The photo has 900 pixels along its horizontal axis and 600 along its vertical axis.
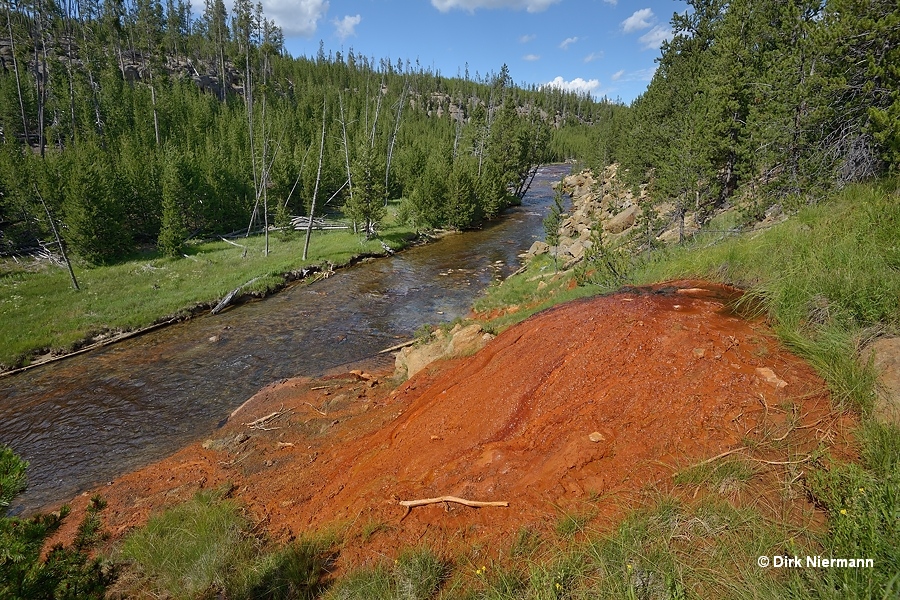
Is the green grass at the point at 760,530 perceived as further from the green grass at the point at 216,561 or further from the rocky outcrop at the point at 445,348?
the rocky outcrop at the point at 445,348

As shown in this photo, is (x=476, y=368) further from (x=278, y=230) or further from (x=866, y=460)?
(x=278, y=230)

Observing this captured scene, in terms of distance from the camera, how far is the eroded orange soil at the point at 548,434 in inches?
168

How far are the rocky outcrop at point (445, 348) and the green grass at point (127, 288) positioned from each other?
15.3 meters

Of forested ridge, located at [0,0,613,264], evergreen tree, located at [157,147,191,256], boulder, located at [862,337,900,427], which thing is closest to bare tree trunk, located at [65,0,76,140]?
forested ridge, located at [0,0,613,264]

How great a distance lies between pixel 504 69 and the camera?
5997cm

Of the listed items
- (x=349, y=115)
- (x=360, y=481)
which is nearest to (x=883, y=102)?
(x=360, y=481)

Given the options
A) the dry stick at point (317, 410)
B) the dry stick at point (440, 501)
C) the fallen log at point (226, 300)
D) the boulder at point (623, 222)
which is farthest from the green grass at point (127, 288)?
the dry stick at point (440, 501)

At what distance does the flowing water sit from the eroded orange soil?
2980mm

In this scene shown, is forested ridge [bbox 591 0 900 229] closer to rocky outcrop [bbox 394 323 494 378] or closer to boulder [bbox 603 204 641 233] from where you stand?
boulder [bbox 603 204 641 233]

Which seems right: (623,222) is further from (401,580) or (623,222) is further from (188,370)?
(401,580)

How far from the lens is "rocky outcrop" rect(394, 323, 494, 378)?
37.3 ft

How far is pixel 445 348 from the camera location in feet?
39.1

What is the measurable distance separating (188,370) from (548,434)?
15.4 m

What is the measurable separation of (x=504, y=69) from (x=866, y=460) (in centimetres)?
6585
